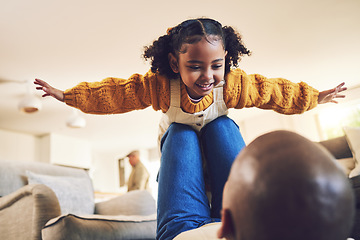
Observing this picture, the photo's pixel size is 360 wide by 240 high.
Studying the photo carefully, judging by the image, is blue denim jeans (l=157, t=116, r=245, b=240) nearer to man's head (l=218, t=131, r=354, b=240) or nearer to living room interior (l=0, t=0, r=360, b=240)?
man's head (l=218, t=131, r=354, b=240)

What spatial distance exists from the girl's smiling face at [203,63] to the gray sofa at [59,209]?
28.8 inches

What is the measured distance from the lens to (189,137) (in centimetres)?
106

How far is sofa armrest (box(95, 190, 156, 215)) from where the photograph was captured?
1.91 meters

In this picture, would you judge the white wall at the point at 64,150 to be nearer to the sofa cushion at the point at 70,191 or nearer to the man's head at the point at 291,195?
the sofa cushion at the point at 70,191

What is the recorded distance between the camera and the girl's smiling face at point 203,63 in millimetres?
963

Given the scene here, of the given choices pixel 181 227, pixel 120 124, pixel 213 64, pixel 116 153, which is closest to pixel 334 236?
pixel 181 227

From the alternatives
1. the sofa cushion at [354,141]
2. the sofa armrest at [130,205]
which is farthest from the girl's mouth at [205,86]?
the sofa cushion at [354,141]

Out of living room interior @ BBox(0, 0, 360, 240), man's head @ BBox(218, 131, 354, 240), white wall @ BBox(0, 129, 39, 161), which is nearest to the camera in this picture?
man's head @ BBox(218, 131, 354, 240)

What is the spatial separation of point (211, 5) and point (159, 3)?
21.1 inches

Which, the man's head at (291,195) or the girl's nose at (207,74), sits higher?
the girl's nose at (207,74)

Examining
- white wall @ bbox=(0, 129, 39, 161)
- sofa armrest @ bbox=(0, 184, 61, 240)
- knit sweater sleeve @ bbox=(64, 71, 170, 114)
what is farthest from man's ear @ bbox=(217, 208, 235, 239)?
white wall @ bbox=(0, 129, 39, 161)

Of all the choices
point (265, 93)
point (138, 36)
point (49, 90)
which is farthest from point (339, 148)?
point (138, 36)

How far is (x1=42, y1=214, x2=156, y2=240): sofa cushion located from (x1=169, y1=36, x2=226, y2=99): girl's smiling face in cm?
71

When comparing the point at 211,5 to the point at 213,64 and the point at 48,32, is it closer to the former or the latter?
the point at 48,32
